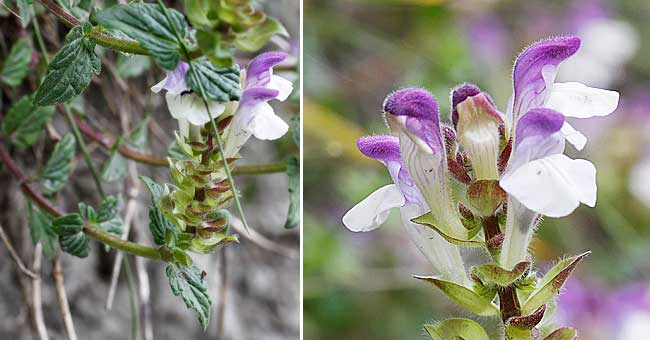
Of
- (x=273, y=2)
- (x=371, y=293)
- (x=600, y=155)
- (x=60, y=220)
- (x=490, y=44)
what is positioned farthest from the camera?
(x=490, y=44)

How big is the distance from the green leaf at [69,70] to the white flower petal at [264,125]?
0.10 metres

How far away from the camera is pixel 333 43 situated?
1462 millimetres

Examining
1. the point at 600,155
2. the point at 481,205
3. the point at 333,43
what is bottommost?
the point at 481,205

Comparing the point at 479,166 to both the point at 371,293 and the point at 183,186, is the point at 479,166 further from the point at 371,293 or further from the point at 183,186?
the point at 371,293

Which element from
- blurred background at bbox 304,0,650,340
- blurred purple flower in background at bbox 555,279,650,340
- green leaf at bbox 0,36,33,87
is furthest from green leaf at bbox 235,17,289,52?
blurred purple flower in background at bbox 555,279,650,340

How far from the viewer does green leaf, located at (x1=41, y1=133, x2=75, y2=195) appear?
659mm

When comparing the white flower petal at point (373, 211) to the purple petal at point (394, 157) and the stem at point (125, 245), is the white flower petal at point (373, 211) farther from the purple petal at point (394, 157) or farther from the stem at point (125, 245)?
the stem at point (125, 245)

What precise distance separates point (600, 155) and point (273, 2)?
71cm

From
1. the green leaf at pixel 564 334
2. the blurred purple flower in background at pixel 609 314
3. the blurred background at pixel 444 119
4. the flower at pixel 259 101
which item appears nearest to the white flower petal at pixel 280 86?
the flower at pixel 259 101

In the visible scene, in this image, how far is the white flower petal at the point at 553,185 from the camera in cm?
38

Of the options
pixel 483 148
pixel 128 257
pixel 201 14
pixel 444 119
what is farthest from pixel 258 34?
pixel 444 119

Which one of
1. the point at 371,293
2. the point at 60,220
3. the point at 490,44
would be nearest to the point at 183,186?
the point at 60,220

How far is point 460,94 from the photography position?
0.44 metres

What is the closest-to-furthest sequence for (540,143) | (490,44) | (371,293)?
1. (540,143)
2. (371,293)
3. (490,44)
